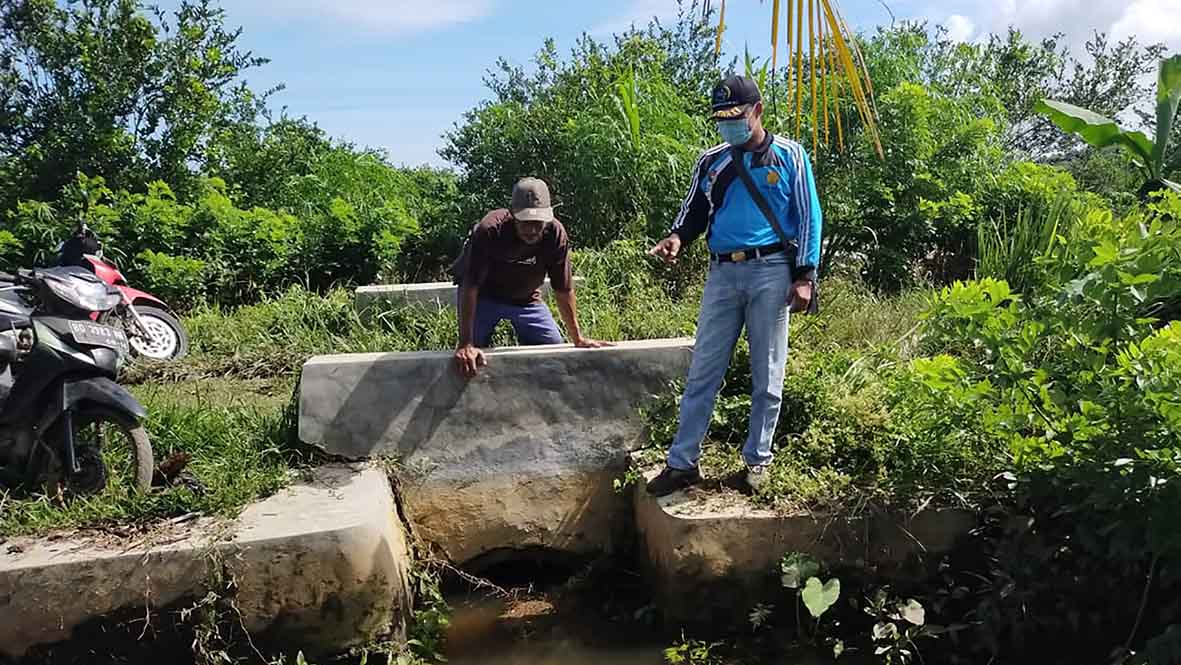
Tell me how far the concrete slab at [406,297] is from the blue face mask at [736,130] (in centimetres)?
313

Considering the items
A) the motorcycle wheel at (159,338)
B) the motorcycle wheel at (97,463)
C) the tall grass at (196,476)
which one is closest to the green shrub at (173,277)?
the motorcycle wheel at (159,338)

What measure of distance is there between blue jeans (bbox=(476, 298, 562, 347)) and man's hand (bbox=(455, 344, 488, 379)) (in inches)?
17.9

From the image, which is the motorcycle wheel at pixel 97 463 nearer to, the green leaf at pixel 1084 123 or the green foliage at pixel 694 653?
the green foliage at pixel 694 653

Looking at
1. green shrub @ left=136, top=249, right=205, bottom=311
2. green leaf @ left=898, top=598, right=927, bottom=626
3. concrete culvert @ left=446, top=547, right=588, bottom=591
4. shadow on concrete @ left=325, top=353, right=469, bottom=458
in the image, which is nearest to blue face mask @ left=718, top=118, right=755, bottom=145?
shadow on concrete @ left=325, top=353, right=469, bottom=458

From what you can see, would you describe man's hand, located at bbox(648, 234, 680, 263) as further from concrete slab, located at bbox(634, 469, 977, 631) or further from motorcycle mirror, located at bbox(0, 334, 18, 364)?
motorcycle mirror, located at bbox(0, 334, 18, 364)

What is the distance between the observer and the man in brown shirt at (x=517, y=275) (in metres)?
4.42

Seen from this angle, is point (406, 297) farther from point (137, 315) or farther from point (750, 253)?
point (750, 253)

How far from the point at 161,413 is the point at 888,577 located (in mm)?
3607

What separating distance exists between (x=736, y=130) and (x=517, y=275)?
1.61 meters

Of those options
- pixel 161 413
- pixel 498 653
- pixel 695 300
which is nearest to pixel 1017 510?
pixel 498 653

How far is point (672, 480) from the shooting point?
13.3ft

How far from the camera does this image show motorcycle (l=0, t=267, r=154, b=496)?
155 inches

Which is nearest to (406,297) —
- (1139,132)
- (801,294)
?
(801,294)

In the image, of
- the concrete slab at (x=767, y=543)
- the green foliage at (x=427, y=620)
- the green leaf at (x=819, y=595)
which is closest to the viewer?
the green leaf at (x=819, y=595)
